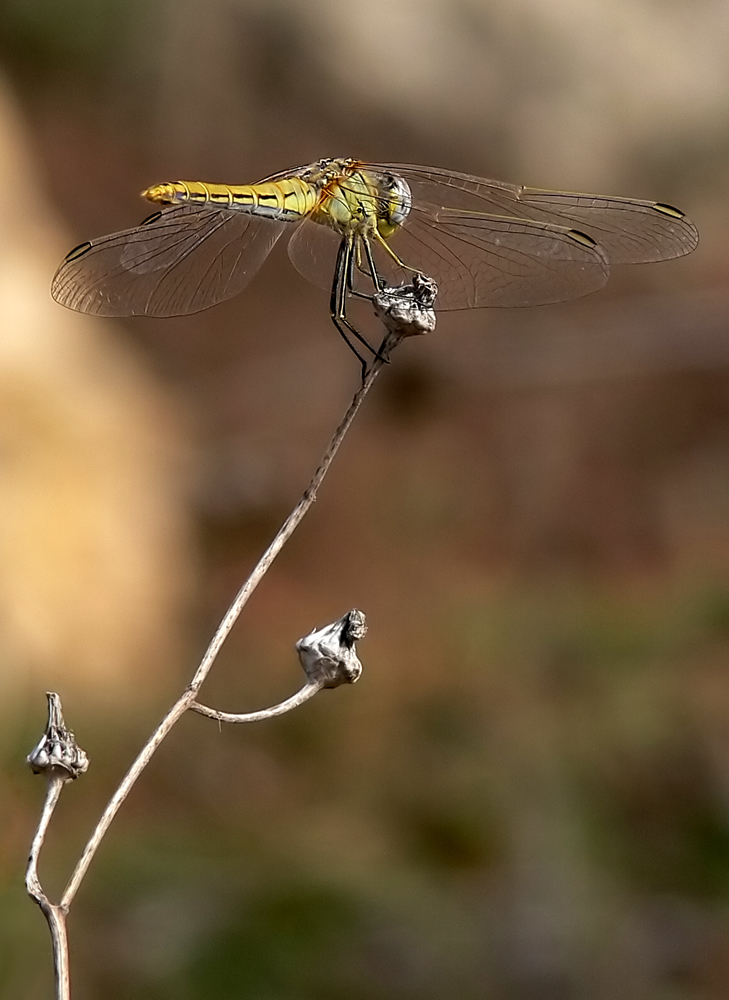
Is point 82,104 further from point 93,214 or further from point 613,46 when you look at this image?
point 613,46

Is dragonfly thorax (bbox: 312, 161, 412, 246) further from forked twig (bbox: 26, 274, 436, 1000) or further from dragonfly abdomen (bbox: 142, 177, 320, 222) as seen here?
forked twig (bbox: 26, 274, 436, 1000)

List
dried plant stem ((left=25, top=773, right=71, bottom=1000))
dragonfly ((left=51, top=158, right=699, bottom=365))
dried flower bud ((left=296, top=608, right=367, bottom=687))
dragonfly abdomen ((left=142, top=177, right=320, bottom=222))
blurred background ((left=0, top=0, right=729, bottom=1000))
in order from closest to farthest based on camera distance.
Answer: dried plant stem ((left=25, top=773, right=71, bottom=1000)), dried flower bud ((left=296, top=608, right=367, bottom=687)), dragonfly abdomen ((left=142, top=177, right=320, bottom=222)), dragonfly ((left=51, top=158, right=699, bottom=365)), blurred background ((left=0, top=0, right=729, bottom=1000))

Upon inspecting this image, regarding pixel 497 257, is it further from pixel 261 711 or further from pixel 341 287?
pixel 261 711

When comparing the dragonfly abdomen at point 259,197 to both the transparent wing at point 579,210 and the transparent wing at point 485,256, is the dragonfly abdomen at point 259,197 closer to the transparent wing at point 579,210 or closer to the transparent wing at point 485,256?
the transparent wing at point 485,256

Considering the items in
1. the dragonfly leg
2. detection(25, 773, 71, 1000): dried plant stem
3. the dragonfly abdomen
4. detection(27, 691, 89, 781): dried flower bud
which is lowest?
detection(25, 773, 71, 1000): dried plant stem

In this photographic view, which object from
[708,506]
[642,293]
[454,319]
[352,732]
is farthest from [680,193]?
[352,732]

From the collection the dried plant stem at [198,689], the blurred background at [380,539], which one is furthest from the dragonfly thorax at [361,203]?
the blurred background at [380,539]

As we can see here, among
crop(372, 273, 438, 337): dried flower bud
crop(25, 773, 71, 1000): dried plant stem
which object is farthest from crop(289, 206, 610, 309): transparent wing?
crop(25, 773, 71, 1000): dried plant stem
